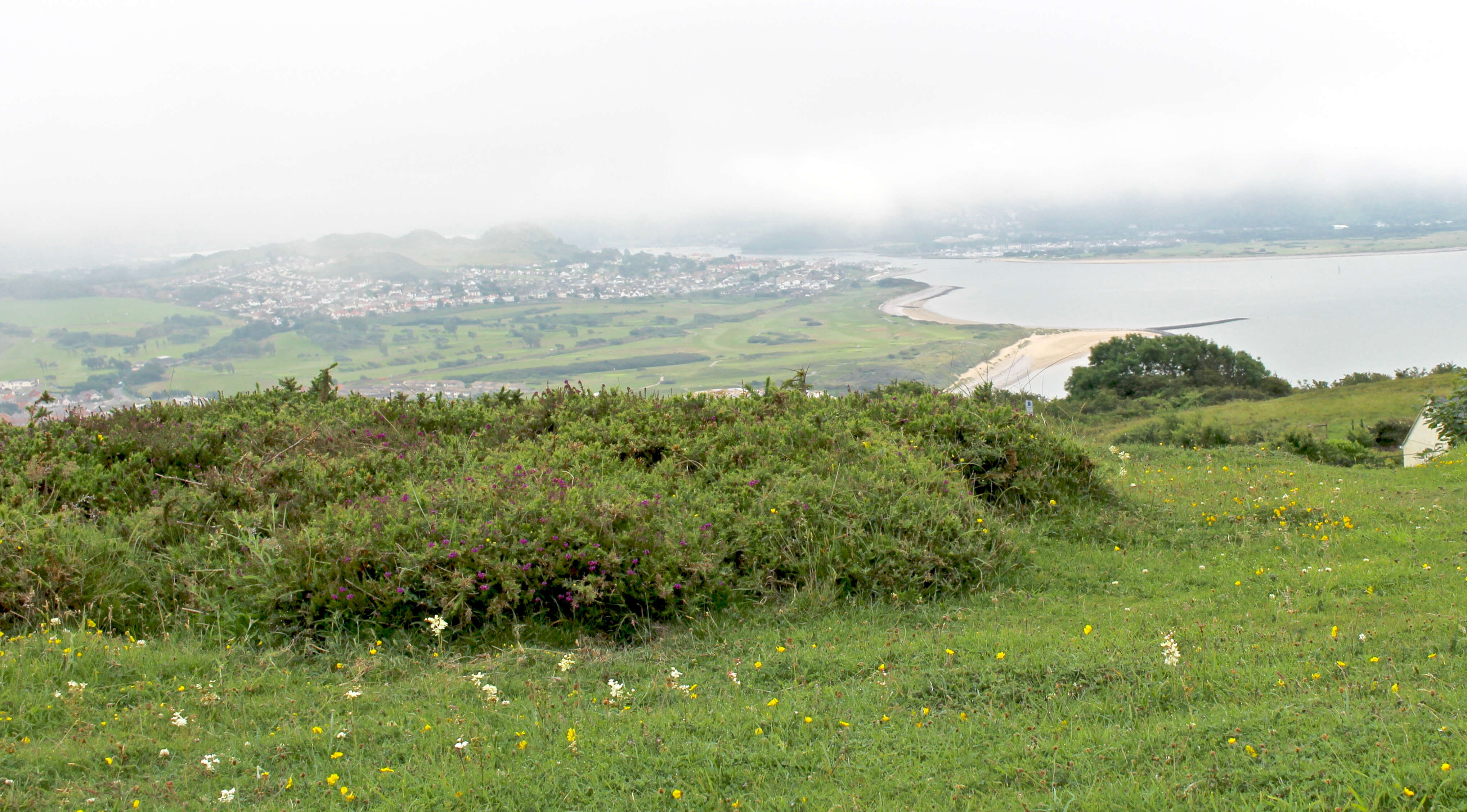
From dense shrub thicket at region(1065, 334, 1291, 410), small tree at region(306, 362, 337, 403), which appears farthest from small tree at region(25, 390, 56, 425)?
dense shrub thicket at region(1065, 334, 1291, 410)

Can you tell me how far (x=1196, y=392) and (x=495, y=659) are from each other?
133 ft

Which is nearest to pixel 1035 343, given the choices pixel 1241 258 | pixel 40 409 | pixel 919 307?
pixel 919 307

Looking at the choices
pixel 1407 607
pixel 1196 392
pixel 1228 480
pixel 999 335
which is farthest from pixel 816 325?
pixel 1407 607

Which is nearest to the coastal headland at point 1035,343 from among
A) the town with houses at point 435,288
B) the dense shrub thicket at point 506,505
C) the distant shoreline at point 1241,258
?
the town with houses at point 435,288

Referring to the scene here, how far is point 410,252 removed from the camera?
9131cm

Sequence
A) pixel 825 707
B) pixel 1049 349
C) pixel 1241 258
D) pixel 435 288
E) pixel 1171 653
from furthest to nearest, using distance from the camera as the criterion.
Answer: pixel 1241 258 → pixel 435 288 → pixel 1049 349 → pixel 1171 653 → pixel 825 707

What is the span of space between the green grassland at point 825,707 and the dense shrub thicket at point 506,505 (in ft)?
0.81

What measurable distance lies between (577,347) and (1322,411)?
109 feet

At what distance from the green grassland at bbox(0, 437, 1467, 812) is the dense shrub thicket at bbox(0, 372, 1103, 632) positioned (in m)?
0.25

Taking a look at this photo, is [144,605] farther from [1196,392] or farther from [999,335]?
[999,335]

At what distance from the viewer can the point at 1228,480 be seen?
370 inches

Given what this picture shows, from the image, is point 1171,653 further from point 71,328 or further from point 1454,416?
point 71,328

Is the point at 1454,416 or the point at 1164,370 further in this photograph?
the point at 1164,370

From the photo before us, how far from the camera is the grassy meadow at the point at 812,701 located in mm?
3098
